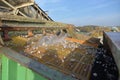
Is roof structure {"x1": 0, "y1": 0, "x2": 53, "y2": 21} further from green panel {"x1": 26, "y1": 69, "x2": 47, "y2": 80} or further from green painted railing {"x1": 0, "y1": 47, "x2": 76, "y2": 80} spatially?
green panel {"x1": 26, "y1": 69, "x2": 47, "y2": 80}

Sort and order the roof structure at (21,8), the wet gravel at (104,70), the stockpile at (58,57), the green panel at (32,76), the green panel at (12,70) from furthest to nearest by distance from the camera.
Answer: the roof structure at (21,8) → the wet gravel at (104,70) → the stockpile at (58,57) → the green panel at (12,70) → the green panel at (32,76)

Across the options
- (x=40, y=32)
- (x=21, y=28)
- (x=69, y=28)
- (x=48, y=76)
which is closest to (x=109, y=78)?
(x=48, y=76)

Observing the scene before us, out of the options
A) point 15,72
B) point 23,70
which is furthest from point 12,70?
point 23,70

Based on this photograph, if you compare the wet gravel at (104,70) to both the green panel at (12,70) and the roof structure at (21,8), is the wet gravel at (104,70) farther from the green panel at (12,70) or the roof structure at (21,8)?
the roof structure at (21,8)

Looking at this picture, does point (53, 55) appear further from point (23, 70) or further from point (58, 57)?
point (23, 70)

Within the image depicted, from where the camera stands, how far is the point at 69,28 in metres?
6.64

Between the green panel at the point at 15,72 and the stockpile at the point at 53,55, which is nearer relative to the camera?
the green panel at the point at 15,72

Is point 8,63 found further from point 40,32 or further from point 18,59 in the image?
point 40,32

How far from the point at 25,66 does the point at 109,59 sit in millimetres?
2174

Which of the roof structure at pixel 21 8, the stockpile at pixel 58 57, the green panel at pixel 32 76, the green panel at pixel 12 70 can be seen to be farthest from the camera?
the roof structure at pixel 21 8

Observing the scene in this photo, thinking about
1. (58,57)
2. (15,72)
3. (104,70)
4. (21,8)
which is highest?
(21,8)

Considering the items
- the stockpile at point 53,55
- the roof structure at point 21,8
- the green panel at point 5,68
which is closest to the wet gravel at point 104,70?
the stockpile at point 53,55

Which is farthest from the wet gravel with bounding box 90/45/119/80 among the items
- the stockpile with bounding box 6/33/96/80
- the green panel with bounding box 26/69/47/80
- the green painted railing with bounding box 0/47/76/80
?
the green panel with bounding box 26/69/47/80

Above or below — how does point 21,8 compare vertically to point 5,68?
above
